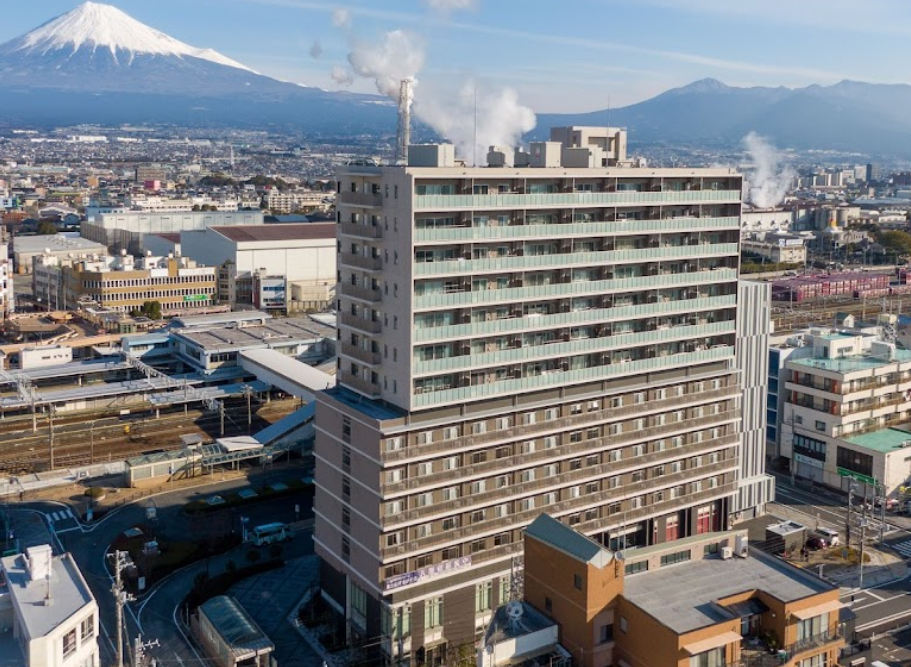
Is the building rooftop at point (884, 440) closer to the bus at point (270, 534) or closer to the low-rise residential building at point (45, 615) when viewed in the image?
the bus at point (270, 534)

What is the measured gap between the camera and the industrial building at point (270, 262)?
65.7 meters

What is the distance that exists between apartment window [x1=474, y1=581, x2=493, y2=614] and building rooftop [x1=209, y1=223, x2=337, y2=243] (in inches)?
1907

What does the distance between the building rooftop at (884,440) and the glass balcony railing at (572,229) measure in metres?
10.9

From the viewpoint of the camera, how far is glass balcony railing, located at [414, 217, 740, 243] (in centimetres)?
2164

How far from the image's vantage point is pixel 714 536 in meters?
20.8

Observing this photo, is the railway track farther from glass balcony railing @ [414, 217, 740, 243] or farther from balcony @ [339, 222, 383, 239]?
glass balcony railing @ [414, 217, 740, 243]

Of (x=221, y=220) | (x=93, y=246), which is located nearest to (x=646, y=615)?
(x=93, y=246)

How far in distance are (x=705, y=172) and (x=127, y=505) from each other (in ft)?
68.9

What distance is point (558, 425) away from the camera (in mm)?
24172

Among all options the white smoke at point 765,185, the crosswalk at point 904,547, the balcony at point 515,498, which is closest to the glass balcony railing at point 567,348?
the balcony at point 515,498

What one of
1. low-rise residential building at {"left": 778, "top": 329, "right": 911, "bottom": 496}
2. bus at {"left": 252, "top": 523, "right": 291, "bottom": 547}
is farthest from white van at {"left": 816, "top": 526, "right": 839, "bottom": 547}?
bus at {"left": 252, "top": 523, "right": 291, "bottom": 547}

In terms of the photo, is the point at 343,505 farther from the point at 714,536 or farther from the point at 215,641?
the point at 714,536

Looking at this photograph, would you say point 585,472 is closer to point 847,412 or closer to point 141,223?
point 847,412

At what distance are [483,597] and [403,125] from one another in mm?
12162
